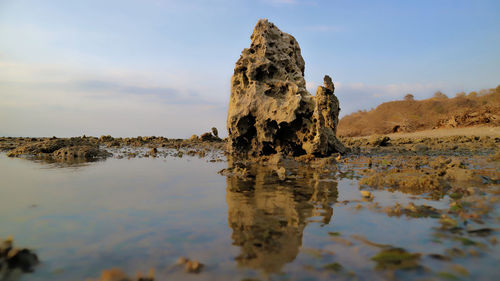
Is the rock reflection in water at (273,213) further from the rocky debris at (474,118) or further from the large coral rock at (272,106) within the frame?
the rocky debris at (474,118)

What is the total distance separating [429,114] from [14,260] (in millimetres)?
33878

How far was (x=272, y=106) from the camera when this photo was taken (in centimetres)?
1020

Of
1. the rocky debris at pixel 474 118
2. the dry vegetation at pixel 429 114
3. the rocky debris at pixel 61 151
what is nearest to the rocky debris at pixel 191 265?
the rocky debris at pixel 61 151

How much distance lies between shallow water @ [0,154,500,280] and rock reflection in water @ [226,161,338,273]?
0.02 m

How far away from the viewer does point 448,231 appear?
112 inches

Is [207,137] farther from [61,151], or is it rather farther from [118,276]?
[118,276]

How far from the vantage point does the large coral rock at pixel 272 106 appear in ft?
32.3

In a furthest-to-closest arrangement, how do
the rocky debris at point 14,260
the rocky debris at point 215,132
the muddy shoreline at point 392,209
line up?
1. the rocky debris at point 215,132
2. the muddy shoreline at point 392,209
3. the rocky debris at point 14,260

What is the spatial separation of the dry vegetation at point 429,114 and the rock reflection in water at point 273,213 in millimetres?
20589

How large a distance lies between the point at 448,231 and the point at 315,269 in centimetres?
174

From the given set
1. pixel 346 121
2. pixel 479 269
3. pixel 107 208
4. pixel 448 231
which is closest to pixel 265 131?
pixel 107 208

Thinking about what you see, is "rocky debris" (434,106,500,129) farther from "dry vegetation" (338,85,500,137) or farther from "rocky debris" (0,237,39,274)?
"rocky debris" (0,237,39,274)

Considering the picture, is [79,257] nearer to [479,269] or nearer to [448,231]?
[479,269]

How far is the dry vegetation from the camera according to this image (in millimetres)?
20186
